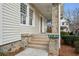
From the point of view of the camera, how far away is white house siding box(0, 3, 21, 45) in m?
5.26

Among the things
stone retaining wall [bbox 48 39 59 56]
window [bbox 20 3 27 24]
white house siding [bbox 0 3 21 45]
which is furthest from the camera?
window [bbox 20 3 27 24]

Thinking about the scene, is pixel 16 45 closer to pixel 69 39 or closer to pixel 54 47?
pixel 54 47

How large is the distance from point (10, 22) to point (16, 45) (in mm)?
1233

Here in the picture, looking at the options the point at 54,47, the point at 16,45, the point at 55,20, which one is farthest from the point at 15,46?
the point at 55,20

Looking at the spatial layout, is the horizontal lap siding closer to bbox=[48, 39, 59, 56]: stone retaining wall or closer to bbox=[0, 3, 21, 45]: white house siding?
bbox=[0, 3, 21, 45]: white house siding

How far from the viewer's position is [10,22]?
5.97 meters

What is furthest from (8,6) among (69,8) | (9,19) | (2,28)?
(69,8)

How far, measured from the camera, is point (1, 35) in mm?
5086

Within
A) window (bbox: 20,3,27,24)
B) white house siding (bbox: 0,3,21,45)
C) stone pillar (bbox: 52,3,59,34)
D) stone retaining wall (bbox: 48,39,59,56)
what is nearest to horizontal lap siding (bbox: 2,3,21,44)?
white house siding (bbox: 0,3,21,45)

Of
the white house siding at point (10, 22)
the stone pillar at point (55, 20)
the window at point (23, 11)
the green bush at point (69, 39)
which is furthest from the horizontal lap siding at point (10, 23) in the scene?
the green bush at point (69, 39)

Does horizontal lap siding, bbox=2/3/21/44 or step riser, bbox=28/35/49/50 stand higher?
horizontal lap siding, bbox=2/3/21/44

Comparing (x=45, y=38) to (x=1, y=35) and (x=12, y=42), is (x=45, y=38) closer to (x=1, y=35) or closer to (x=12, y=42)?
(x=12, y=42)

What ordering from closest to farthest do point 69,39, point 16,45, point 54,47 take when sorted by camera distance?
point 54,47, point 16,45, point 69,39

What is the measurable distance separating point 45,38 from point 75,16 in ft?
7.92
